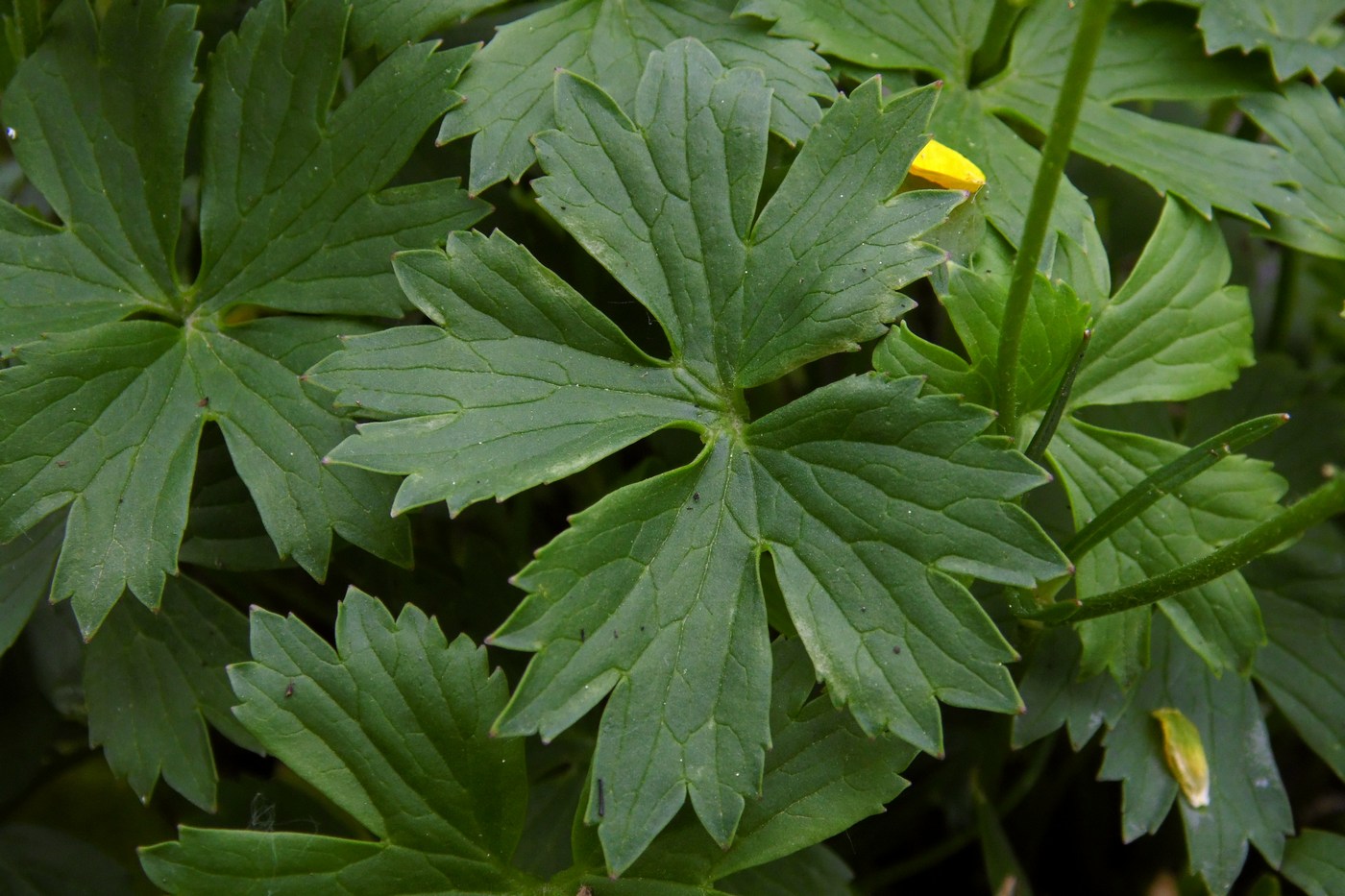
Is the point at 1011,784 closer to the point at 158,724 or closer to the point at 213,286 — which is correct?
the point at 158,724

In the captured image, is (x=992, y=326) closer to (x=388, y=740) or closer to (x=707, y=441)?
(x=707, y=441)

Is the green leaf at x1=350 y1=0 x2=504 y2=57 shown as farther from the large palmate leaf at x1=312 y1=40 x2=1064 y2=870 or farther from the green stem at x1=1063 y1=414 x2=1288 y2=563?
the green stem at x1=1063 y1=414 x2=1288 y2=563

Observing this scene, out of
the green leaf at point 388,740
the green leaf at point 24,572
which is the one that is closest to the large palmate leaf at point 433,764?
the green leaf at point 388,740

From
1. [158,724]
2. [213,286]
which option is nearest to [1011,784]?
[158,724]

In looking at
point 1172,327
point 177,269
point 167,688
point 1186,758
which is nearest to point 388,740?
point 167,688

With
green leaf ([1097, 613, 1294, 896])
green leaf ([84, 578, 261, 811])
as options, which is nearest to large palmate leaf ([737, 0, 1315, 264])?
green leaf ([1097, 613, 1294, 896])
